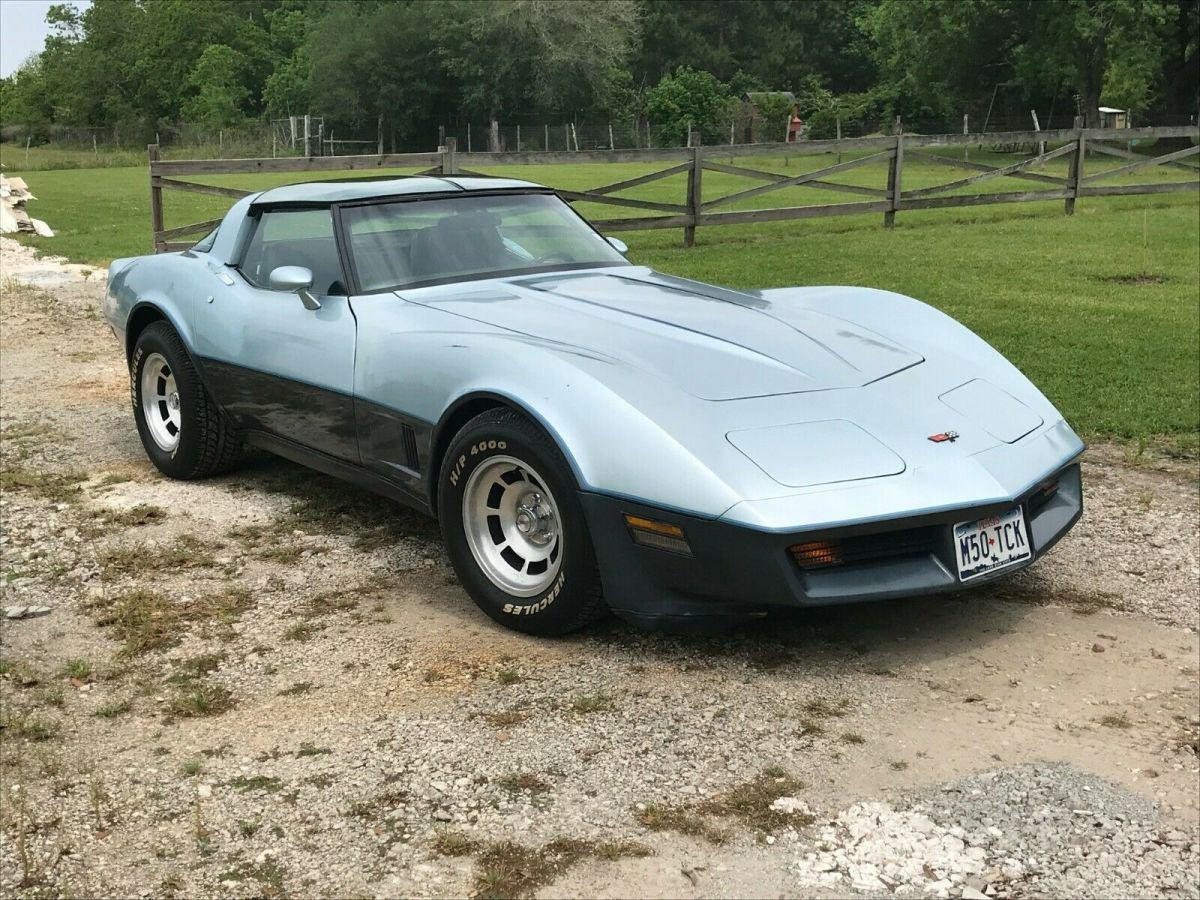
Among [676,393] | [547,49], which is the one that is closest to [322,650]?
[676,393]

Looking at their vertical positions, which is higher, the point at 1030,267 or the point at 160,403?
the point at 1030,267

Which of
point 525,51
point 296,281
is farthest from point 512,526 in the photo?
point 525,51

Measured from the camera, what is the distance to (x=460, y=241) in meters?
4.98

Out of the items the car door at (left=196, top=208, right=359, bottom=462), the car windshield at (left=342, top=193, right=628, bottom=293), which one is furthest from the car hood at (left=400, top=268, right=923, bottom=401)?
the car door at (left=196, top=208, right=359, bottom=462)

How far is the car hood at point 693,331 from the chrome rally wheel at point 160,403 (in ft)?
5.96

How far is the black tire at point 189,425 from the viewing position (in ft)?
18.3

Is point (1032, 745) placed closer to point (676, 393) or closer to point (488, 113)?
point (676, 393)

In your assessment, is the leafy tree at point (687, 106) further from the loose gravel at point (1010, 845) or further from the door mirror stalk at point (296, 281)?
the loose gravel at point (1010, 845)

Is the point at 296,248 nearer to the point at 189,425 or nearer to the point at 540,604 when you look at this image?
the point at 189,425

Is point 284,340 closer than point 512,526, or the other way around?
point 512,526

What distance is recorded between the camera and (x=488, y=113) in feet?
205

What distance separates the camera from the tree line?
48.4 meters

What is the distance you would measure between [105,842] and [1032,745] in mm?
2281

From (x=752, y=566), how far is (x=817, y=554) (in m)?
0.20
